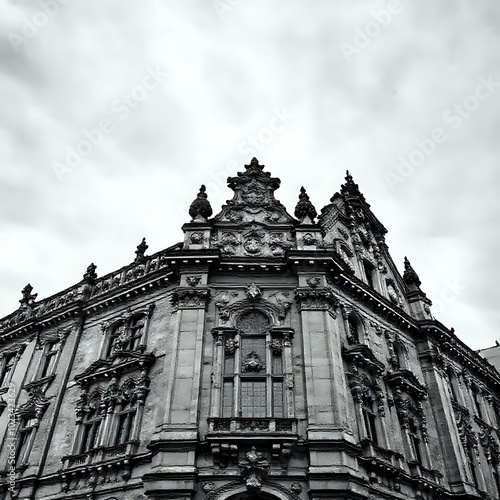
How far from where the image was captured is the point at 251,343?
76.2ft

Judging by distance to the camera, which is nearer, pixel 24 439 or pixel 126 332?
pixel 24 439

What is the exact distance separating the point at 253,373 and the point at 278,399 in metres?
1.62

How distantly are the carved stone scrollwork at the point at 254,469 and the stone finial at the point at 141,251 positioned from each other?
1442 centimetres

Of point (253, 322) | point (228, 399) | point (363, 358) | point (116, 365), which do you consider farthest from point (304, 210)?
point (116, 365)

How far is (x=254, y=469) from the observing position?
19109mm

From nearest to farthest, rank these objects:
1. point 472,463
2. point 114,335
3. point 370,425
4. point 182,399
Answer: point 182,399, point 370,425, point 114,335, point 472,463

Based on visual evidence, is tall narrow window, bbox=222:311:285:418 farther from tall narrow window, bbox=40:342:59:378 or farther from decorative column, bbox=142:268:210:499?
tall narrow window, bbox=40:342:59:378

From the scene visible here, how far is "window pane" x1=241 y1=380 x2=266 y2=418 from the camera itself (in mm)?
21047

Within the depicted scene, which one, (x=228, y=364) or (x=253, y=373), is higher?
(x=228, y=364)

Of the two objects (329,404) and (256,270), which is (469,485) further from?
(256,270)

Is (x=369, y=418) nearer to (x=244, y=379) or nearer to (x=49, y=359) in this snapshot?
(x=244, y=379)

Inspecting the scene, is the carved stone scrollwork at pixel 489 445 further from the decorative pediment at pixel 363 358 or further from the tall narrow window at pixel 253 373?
the tall narrow window at pixel 253 373

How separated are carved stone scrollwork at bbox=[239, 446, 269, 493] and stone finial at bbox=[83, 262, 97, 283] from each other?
16853 mm

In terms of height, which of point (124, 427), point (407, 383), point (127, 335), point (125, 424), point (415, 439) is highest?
point (127, 335)
